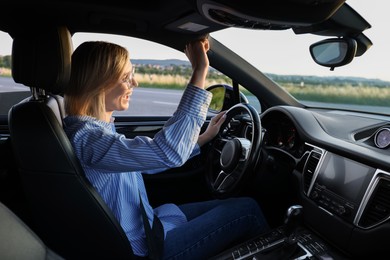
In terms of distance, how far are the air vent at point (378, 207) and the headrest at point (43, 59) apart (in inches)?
49.5

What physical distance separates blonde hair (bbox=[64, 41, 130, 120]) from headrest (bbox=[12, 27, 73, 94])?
0.18 feet

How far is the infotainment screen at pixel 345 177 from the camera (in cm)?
174

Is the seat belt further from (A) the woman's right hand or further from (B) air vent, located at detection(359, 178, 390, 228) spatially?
(B) air vent, located at detection(359, 178, 390, 228)

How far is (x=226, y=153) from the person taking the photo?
2291 millimetres

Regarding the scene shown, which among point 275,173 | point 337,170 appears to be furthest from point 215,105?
point 337,170

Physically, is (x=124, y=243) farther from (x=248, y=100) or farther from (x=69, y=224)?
(x=248, y=100)

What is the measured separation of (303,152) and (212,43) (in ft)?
2.64

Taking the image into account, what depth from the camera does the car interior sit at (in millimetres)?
1518

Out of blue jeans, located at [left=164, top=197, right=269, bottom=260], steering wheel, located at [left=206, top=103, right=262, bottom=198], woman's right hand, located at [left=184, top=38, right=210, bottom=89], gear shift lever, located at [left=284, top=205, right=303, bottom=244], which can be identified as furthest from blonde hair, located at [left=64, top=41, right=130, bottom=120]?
gear shift lever, located at [left=284, top=205, right=303, bottom=244]

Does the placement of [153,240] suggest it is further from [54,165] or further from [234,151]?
[234,151]

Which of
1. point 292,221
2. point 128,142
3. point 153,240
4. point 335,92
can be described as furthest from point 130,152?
point 335,92

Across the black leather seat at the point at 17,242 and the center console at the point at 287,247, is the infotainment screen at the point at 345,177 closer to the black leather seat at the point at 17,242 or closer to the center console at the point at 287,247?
the center console at the point at 287,247

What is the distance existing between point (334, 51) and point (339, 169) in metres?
0.65

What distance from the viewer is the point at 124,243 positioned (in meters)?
1.62
